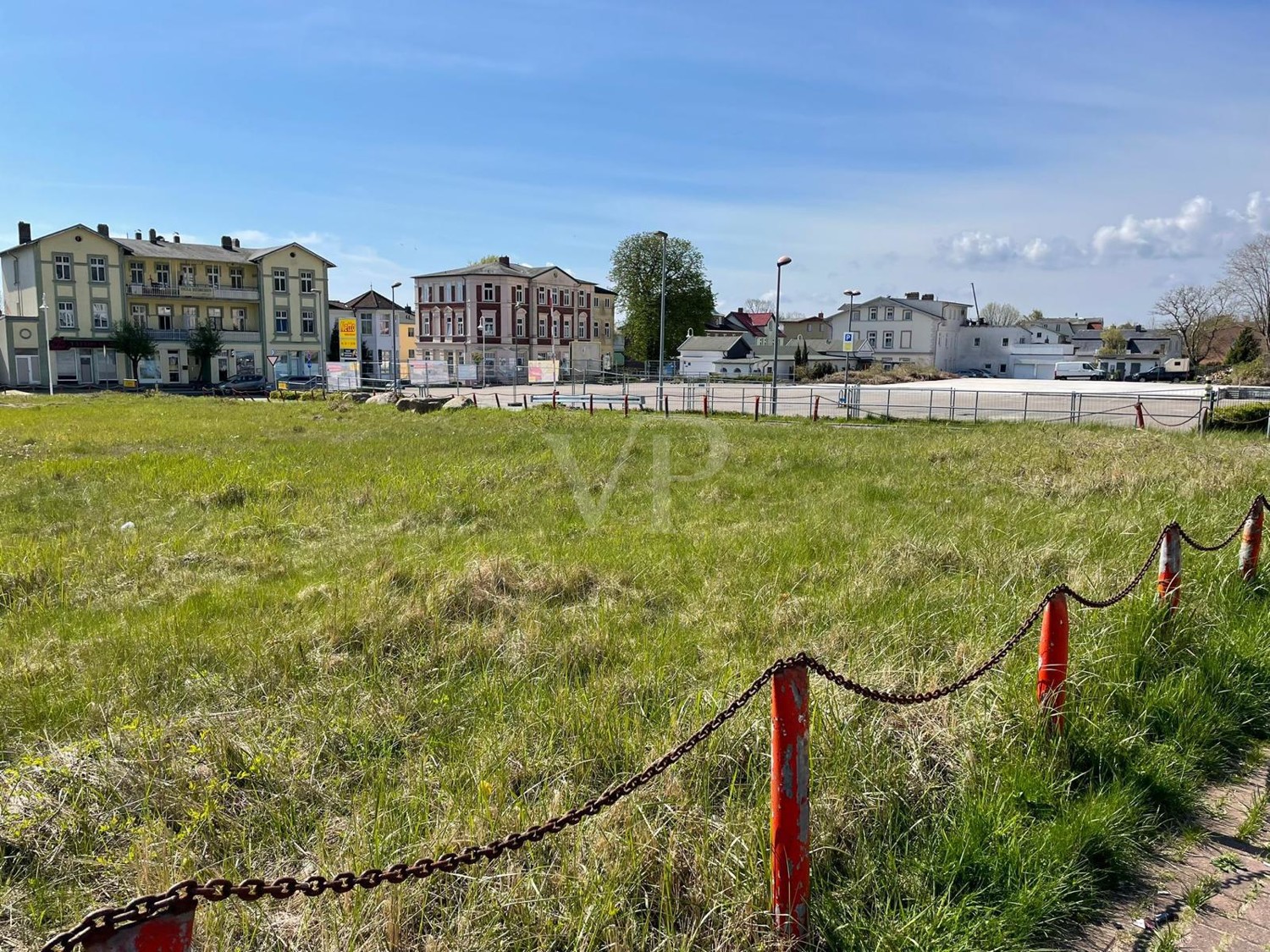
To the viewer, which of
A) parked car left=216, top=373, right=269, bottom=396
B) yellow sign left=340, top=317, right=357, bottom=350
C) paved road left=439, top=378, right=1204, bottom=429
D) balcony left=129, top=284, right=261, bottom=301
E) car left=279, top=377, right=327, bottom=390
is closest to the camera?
paved road left=439, top=378, right=1204, bottom=429

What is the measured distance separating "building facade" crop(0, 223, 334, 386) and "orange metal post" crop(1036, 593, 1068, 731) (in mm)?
70112

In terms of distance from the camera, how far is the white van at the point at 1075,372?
294 ft

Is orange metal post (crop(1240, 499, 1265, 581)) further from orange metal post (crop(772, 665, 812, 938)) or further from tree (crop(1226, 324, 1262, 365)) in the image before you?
Answer: tree (crop(1226, 324, 1262, 365))

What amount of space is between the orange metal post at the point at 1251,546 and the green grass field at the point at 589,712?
31 cm

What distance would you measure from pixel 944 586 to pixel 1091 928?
14.6ft

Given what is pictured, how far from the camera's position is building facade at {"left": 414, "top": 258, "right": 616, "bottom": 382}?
8462 cm

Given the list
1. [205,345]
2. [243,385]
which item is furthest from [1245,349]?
[205,345]

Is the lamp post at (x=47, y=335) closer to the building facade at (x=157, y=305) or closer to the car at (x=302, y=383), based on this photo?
the building facade at (x=157, y=305)

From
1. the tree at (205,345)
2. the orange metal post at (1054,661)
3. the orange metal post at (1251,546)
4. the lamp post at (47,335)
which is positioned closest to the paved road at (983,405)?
the orange metal post at (1251,546)

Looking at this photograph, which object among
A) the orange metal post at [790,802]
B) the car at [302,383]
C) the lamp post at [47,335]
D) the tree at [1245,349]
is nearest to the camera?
the orange metal post at [790,802]

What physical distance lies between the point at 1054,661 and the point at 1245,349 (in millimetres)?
96090

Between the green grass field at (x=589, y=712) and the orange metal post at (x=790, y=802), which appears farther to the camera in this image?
the green grass field at (x=589, y=712)

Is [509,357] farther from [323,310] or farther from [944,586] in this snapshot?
[944,586]

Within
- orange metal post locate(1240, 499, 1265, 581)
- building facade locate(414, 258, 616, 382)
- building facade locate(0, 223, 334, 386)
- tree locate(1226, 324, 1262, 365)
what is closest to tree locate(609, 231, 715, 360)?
building facade locate(414, 258, 616, 382)
